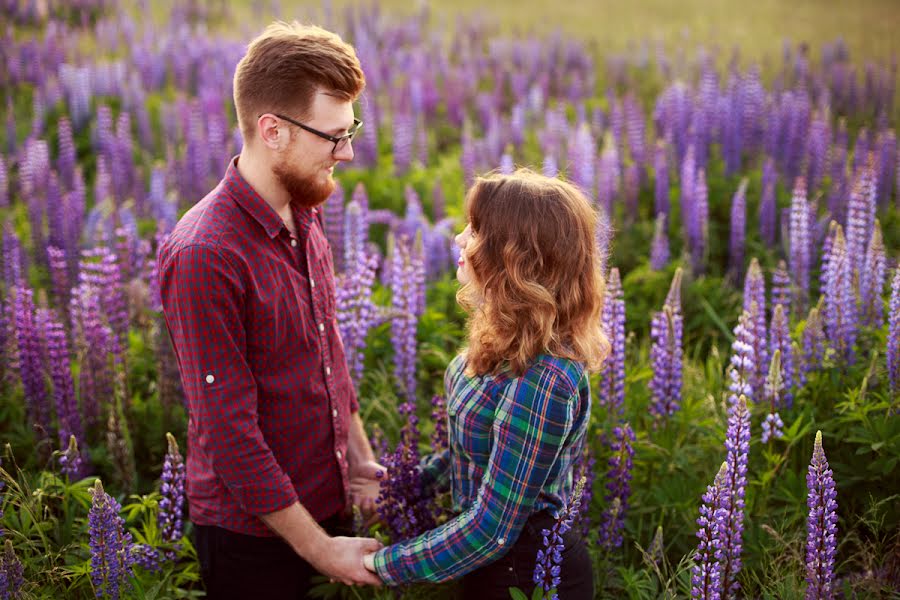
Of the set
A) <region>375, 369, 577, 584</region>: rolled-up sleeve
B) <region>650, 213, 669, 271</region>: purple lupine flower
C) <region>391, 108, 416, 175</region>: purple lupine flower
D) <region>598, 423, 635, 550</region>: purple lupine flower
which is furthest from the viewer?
<region>391, 108, 416, 175</region>: purple lupine flower

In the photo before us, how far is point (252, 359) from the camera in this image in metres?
A: 3.13

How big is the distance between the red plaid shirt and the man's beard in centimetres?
13

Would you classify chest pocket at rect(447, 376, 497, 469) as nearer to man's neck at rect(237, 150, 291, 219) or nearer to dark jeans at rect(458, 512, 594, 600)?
dark jeans at rect(458, 512, 594, 600)

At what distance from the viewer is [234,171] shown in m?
3.19

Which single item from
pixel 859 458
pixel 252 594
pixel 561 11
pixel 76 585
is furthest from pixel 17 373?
pixel 561 11

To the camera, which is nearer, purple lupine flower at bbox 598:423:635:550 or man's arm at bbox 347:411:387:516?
purple lupine flower at bbox 598:423:635:550

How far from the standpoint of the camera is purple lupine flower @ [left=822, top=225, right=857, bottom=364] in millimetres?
4320

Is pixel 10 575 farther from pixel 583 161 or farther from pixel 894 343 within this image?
pixel 583 161

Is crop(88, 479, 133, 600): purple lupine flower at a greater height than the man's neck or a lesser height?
lesser

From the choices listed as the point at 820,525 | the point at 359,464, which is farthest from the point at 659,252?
the point at 820,525

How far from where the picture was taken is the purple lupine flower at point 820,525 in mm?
2742

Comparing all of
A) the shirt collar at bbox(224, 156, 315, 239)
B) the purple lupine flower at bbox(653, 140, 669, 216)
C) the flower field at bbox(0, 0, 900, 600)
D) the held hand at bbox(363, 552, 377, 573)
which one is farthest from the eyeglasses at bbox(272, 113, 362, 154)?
the purple lupine flower at bbox(653, 140, 669, 216)

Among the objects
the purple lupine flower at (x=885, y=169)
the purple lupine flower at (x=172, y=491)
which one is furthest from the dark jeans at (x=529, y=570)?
the purple lupine flower at (x=885, y=169)

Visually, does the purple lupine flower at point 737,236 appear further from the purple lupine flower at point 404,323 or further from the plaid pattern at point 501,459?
the plaid pattern at point 501,459
